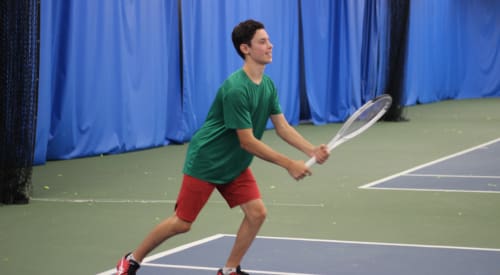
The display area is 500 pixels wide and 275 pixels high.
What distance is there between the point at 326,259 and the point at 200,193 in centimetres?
112

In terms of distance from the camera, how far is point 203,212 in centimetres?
645

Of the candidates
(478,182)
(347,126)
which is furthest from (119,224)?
(478,182)

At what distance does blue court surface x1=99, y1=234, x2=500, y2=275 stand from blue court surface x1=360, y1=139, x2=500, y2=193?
2392 millimetres

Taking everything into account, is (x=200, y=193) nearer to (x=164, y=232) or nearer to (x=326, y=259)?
(x=164, y=232)

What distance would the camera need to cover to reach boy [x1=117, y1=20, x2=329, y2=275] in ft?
13.0

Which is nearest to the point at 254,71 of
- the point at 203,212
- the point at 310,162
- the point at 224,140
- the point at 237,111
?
the point at 237,111

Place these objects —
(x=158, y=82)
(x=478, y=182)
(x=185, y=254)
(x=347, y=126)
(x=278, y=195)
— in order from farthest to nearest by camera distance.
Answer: (x=158, y=82) < (x=478, y=182) < (x=278, y=195) < (x=185, y=254) < (x=347, y=126)

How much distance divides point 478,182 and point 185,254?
12.1 ft

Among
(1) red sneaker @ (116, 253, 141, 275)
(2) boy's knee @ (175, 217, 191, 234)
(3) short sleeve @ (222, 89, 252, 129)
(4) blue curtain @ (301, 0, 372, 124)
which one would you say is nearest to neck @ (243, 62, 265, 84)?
(3) short sleeve @ (222, 89, 252, 129)

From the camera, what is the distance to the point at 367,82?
1644 cm

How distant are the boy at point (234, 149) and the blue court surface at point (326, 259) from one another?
542 mm

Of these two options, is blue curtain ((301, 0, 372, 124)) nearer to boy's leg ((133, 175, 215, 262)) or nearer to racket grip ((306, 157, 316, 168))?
boy's leg ((133, 175, 215, 262))

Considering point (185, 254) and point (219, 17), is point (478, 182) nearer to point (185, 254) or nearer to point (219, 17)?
point (185, 254)

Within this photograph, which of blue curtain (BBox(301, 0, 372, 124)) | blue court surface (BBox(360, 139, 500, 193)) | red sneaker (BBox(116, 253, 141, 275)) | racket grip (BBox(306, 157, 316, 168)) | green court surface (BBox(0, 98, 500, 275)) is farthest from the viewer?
blue curtain (BBox(301, 0, 372, 124))
